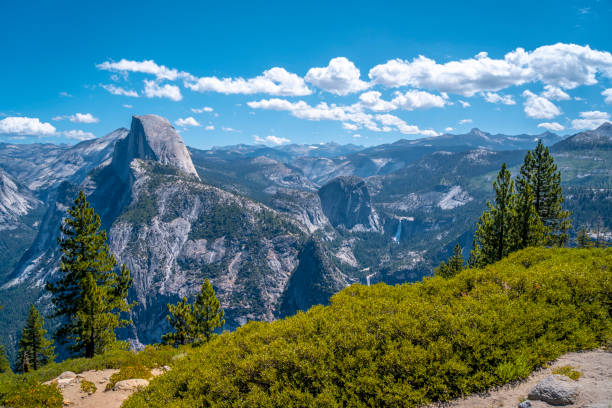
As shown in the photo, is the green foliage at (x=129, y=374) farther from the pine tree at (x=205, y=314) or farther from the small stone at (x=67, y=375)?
the pine tree at (x=205, y=314)

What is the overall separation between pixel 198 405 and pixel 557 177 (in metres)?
50.6

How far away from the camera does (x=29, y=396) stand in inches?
601

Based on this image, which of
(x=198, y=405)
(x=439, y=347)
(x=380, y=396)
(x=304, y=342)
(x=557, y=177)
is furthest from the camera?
(x=557, y=177)

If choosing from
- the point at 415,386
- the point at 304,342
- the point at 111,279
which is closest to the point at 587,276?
the point at 415,386

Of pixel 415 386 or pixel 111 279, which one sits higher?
pixel 415 386

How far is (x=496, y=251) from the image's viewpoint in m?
38.9

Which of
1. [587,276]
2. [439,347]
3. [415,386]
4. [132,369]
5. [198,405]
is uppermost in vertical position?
[587,276]

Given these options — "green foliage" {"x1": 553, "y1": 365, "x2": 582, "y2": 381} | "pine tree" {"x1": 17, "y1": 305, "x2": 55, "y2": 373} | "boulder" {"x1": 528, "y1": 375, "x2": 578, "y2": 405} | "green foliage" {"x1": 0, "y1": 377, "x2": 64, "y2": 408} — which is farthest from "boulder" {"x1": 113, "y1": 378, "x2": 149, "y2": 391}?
"pine tree" {"x1": 17, "y1": 305, "x2": 55, "y2": 373}

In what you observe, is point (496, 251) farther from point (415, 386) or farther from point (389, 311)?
point (415, 386)

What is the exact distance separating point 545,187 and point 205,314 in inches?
1936

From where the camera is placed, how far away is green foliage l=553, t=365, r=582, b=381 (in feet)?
32.1

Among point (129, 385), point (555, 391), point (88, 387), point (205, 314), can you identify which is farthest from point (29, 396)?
point (205, 314)

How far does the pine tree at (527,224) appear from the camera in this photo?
117 feet

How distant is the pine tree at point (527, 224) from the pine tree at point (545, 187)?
23.8 feet
